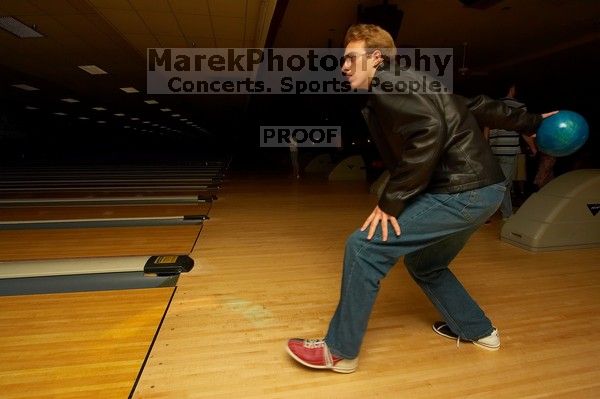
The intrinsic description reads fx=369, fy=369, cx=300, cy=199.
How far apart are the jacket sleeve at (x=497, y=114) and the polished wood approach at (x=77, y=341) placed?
170cm

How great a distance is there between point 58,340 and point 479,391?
1.82 m

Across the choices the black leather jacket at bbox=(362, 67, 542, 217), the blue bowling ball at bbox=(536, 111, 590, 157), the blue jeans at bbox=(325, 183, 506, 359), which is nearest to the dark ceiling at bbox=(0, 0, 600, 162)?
the blue bowling ball at bbox=(536, 111, 590, 157)

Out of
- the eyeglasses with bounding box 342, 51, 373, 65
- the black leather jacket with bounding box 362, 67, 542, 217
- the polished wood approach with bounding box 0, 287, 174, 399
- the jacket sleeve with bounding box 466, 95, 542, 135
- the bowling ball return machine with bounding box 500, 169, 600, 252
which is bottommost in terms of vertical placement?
the polished wood approach with bounding box 0, 287, 174, 399

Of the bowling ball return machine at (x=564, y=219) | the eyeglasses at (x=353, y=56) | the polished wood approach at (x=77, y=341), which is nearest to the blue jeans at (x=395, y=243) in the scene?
the eyeglasses at (x=353, y=56)

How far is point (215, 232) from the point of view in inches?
140

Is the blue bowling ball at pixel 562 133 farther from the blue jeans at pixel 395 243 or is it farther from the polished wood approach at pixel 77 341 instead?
the polished wood approach at pixel 77 341

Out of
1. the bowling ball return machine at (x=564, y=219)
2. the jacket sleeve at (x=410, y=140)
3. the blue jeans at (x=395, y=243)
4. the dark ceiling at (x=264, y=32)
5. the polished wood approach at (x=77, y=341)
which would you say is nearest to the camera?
the jacket sleeve at (x=410, y=140)

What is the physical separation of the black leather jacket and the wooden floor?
73cm

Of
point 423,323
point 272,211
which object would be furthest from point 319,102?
point 423,323

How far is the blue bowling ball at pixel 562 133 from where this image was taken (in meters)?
1.45

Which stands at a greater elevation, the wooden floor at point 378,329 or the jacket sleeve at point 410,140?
the jacket sleeve at point 410,140

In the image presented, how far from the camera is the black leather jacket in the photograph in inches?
47.0

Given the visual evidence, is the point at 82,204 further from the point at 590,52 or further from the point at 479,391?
the point at 590,52

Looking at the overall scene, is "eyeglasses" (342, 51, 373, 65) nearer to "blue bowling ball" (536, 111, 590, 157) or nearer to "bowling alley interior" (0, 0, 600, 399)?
"bowling alley interior" (0, 0, 600, 399)
